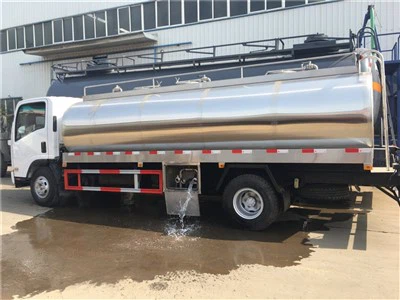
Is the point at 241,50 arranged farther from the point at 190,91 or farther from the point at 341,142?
the point at 341,142

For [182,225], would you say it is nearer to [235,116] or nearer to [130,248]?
[130,248]

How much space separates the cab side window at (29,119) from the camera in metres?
8.84

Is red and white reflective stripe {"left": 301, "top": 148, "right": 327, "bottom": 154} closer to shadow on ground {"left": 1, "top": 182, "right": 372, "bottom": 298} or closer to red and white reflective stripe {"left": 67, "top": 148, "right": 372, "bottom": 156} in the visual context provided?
red and white reflective stripe {"left": 67, "top": 148, "right": 372, "bottom": 156}

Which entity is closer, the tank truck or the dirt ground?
the dirt ground

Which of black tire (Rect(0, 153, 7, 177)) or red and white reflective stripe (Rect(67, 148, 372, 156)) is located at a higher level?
red and white reflective stripe (Rect(67, 148, 372, 156))

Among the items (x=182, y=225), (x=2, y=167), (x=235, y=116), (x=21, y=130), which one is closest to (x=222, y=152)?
(x=235, y=116)

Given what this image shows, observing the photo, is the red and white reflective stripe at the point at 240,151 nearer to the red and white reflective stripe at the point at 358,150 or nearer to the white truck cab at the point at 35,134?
the red and white reflective stripe at the point at 358,150

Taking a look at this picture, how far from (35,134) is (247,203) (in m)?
5.17

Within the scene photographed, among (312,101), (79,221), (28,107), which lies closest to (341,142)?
(312,101)

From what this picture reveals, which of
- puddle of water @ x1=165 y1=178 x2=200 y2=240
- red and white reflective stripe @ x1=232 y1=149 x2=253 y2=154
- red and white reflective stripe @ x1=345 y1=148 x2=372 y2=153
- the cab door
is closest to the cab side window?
the cab door

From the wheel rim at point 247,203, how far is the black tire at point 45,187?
4328mm

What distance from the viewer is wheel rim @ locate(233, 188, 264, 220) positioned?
21.4 ft

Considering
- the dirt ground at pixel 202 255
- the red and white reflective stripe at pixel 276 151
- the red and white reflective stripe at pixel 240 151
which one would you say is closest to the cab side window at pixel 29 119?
the dirt ground at pixel 202 255

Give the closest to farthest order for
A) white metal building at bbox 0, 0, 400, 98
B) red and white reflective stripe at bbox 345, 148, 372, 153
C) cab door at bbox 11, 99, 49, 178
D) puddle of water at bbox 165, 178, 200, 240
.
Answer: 1. red and white reflective stripe at bbox 345, 148, 372, 153
2. puddle of water at bbox 165, 178, 200, 240
3. cab door at bbox 11, 99, 49, 178
4. white metal building at bbox 0, 0, 400, 98
